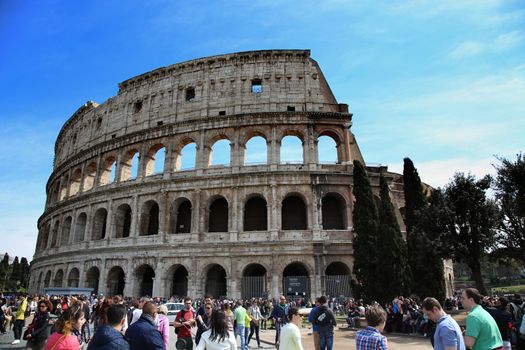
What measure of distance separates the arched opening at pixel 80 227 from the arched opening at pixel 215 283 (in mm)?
12561

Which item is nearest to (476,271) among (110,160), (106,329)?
(106,329)

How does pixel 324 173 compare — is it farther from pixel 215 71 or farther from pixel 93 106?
pixel 93 106

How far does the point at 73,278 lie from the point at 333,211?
21012 millimetres

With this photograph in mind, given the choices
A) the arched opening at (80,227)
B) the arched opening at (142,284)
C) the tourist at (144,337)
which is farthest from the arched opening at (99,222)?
the tourist at (144,337)

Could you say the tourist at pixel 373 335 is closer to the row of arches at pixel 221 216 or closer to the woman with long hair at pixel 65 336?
the woman with long hair at pixel 65 336

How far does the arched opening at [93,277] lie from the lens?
26.5 metres

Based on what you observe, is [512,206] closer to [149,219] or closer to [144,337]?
[144,337]

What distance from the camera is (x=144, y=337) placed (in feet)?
12.6

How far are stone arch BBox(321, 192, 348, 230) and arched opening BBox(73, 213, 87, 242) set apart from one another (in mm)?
20064

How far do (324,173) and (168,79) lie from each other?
15.1 metres

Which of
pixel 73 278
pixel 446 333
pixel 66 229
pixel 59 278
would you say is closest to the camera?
pixel 446 333

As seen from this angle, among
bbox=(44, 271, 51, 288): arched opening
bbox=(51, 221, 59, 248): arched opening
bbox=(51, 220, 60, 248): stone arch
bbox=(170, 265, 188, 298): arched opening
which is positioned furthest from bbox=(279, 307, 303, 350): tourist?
bbox=(51, 221, 59, 248): arched opening

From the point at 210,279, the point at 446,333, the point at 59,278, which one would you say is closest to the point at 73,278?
the point at 59,278

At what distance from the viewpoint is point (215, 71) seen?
89.7ft
